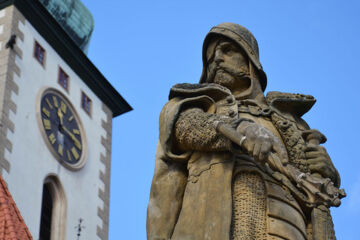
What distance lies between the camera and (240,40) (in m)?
6.00

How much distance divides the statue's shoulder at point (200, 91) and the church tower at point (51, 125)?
71.8 feet

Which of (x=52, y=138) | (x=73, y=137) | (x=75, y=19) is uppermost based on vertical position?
(x=75, y=19)

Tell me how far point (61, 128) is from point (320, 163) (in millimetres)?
26872

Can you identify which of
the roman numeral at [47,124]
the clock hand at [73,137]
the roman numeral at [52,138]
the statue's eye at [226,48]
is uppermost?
the clock hand at [73,137]

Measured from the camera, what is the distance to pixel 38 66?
31672 millimetres

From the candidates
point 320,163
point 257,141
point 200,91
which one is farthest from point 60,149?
point 257,141

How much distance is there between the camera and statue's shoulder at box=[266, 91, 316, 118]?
5977mm

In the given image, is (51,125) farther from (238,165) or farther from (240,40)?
(238,165)

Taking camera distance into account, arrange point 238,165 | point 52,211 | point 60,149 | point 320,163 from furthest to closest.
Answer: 1. point 60,149
2. point 52,211
3. point 320,163
4. point 238,165

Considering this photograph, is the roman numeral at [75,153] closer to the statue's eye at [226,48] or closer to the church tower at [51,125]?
the church tower at [51,125]

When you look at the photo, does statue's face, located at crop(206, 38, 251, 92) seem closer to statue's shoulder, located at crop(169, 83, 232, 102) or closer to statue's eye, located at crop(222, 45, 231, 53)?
statue's eye, located at crop(222, 45, 231, 53)

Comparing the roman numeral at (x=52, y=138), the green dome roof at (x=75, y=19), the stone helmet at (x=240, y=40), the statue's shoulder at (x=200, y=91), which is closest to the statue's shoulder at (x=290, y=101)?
the stone helmet at (x=240, y=40)

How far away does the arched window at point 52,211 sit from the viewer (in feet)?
96.1

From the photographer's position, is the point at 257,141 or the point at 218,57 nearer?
the point at 257,141
